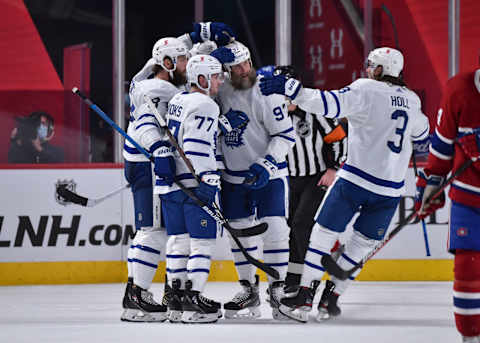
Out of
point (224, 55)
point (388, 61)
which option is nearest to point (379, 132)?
point (388, 61)

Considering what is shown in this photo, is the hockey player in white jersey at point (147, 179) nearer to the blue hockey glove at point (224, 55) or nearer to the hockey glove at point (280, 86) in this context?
the blue hockey glove at point (224, 55)

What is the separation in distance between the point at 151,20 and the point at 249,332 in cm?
331

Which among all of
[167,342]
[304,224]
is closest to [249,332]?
[167,342]

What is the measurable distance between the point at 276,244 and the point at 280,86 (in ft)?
2.59

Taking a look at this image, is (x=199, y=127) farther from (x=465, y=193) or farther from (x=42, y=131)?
(x=42, y=131)

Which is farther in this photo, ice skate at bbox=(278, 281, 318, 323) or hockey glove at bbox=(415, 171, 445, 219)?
ice skate at bbox=(278, 281, 318, 323)

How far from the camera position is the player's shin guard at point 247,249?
177 inches

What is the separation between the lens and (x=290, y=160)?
5.37 m

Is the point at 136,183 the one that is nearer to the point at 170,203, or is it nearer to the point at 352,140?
the point at 170,203

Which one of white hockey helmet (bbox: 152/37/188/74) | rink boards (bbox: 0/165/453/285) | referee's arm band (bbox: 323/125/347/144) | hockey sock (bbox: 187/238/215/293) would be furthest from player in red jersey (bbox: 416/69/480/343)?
rink boards (bbox: 0/165/453/285)

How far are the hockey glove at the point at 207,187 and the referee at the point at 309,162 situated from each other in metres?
1.24

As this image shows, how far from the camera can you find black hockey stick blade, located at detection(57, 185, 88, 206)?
580 centimetres

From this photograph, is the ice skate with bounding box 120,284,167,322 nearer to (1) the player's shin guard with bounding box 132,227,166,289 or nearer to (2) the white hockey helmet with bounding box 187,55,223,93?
(1) the player's shin guard with bounding box 132,227,166,289

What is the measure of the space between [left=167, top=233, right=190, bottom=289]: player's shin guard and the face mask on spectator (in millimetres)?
2422
